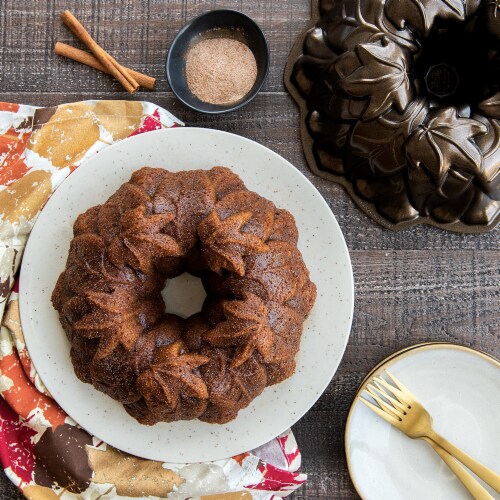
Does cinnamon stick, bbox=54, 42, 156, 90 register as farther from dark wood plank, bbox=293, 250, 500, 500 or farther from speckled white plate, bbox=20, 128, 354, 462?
dark wood plank, bbox=293, 250, 500, 500

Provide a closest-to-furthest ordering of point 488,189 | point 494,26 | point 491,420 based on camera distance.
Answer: point 494,26
point 488,189
point 491,420

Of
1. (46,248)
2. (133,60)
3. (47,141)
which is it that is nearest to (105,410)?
(46,248)

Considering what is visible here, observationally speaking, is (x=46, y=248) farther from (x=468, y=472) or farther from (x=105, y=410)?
(x=468, y=472)

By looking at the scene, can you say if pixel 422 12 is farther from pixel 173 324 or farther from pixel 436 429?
pixel 436 429

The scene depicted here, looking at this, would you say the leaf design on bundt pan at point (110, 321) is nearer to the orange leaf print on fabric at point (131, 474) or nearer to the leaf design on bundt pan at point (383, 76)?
the orange leaf print on fabric at point (131, 474)

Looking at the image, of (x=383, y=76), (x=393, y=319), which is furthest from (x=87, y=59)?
(x=393, y=319)

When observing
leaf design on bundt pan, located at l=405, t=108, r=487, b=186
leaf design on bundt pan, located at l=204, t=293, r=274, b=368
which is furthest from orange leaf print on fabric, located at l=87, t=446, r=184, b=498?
leaf design on bundt pan, located at l=405, t=108, r=487, b=186

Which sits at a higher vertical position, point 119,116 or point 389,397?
point 119,116
